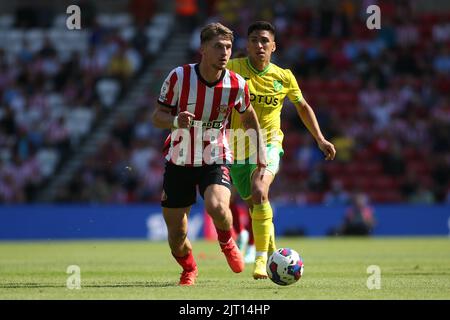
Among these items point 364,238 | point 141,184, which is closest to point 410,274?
point 364,238

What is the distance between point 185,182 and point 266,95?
177 centimetres

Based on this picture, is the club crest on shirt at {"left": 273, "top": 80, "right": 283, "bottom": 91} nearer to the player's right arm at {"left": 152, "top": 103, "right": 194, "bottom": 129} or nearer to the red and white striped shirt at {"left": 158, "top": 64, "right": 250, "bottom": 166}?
the red and white striped shirt at {"left": 158, "top": 64, "right": 250, "bottom": 166}

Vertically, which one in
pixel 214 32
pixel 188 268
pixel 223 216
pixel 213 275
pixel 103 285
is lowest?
pixel 213 275

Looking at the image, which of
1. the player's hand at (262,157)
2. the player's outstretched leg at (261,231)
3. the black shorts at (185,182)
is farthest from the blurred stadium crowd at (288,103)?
the black shorts at (185,182)

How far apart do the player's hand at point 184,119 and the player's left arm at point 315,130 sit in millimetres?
2236

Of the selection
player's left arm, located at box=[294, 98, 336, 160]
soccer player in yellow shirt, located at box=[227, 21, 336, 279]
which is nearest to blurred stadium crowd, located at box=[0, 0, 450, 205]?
soccer player in yellow shirt, located at box=[227, 21, 336, 279]

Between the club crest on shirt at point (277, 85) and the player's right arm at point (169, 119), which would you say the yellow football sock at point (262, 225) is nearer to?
the club crest on shirt at point (277, 85)

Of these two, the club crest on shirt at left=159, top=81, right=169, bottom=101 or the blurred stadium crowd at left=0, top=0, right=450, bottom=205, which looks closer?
the club crest on shirt at left=159, top=81, right=169, bottom=101

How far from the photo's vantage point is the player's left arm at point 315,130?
10.7 metres

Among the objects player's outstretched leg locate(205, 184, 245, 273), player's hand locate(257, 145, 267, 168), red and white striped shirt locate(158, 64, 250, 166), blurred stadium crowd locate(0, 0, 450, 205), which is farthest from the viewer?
blurred stadium crowd locate(0, 0, 450, 205)

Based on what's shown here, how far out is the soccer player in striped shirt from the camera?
9469 millimetres

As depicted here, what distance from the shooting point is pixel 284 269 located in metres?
9.31

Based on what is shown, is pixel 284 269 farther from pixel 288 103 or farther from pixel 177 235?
pixel 288 103

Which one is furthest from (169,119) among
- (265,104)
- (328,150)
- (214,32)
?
(328,150)
